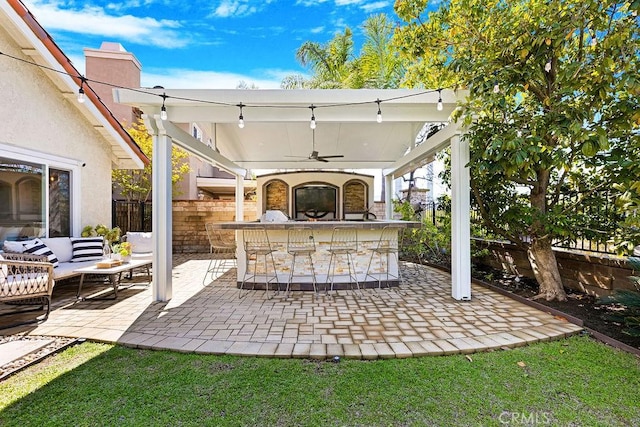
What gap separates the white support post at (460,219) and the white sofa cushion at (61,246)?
6.74 metres

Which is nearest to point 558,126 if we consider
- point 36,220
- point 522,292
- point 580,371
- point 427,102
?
point 427,102

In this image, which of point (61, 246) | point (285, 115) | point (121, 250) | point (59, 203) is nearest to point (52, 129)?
point (59, 203)

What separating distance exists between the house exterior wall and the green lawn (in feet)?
13.4

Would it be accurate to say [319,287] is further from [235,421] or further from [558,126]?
[558,126]

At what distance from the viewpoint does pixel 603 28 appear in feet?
11.8

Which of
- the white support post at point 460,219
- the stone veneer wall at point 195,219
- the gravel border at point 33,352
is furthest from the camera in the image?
the stone veneer wall at point 195,219

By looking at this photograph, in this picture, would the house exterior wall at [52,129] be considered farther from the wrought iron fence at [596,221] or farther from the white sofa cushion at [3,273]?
the wrought iron fence at [596,221]

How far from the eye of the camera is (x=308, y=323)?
3.97 metres

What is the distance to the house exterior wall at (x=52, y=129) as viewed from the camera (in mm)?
4922

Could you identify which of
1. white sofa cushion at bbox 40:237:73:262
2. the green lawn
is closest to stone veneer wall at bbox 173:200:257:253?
white sofa cushion at bbox 40:237:73:262

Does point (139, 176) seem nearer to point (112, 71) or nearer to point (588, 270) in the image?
point (112, 71)

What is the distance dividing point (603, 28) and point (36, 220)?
8776 mm

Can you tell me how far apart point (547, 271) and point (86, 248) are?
7.92 m

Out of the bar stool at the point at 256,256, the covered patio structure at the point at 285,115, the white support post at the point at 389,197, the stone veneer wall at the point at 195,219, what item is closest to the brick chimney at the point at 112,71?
the stone veneer wall at the point at 195,219
